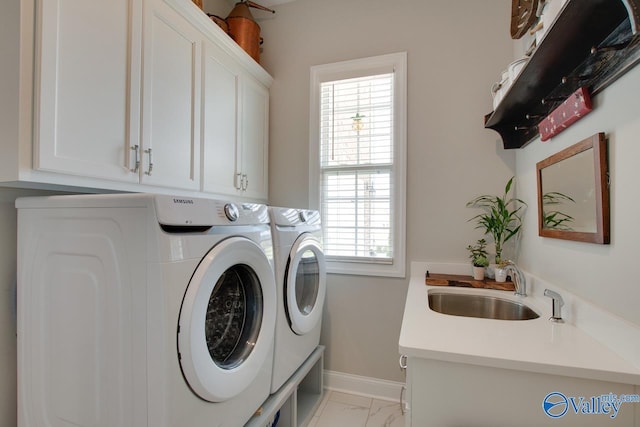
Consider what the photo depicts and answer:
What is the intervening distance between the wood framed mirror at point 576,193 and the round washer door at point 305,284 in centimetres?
120

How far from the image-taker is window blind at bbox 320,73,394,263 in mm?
2182

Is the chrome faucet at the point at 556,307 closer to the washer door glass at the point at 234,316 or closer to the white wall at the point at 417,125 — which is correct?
the white wall at the point at 417,125

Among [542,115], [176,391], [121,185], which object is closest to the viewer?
[176,391]

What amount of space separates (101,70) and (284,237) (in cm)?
100

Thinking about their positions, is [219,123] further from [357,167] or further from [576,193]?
[576,193]

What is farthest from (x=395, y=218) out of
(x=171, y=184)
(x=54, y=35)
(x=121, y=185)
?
(x=54, y=35)

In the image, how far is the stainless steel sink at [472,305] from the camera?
63.2 inches

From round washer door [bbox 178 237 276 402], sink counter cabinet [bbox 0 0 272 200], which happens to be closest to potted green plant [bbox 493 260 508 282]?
round washer door [bbox 178 237 276 402]

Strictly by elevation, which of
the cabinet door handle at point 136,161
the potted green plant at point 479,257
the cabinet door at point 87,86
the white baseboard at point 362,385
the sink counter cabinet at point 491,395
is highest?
the cabinet door at point 87,86

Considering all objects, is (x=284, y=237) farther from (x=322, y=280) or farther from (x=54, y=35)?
(x=54, y=35)

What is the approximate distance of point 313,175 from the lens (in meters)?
2.34

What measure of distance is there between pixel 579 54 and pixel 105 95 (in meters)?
1.73

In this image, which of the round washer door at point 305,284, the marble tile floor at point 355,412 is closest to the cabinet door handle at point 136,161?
the round washer door at point 305,284

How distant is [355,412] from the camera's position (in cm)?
197
